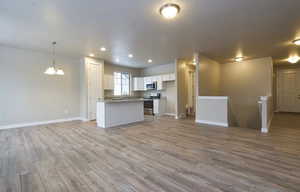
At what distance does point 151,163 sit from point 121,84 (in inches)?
265

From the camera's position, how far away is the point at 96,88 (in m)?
6.76

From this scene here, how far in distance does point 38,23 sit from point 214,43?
186 inches

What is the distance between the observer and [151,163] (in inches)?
101

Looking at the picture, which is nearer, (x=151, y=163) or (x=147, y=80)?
(x=151, y=163)

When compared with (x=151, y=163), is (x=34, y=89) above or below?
above

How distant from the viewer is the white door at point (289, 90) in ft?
27.5

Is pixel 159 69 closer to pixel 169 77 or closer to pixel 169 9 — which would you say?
pixel 169 77

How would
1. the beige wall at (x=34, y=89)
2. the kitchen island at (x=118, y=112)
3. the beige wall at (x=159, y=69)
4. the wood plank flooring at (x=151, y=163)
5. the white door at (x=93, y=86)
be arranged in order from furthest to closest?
the beige wall at (x=159, y=69) < the white door at (x=93, y=86) < the kitchen island at (x=118, y=112) < the beige wall at (x=34, y=89) < the wood plank flooring at (x=151, y=163)

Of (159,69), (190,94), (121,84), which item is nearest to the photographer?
(190,94)

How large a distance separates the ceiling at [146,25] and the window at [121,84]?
10.9 ft

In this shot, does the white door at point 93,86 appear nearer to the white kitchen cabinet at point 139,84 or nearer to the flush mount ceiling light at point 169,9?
the white kitchen cabinet at point 139,84

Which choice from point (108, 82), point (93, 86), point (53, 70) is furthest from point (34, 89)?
point (108, 82)

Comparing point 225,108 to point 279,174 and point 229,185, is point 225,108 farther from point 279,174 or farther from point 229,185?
point 229,185

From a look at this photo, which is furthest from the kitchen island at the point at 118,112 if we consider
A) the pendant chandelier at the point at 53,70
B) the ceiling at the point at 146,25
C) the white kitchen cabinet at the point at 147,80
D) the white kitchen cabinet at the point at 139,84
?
the white kitchen cabinet at the point at 139,84
